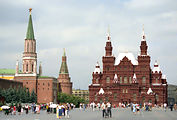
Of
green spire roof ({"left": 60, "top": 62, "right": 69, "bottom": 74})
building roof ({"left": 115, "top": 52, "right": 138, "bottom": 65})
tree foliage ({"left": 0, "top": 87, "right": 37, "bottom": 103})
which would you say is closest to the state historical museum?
building roof ({"left": 115, "top": 52, "right": 138, "bottom": 65})

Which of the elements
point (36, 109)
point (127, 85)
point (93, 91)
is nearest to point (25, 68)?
point (93, 91)

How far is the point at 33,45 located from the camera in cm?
13750

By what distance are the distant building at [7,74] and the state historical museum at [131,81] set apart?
50134 mm

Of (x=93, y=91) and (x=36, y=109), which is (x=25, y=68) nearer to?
(x=93, y=91)

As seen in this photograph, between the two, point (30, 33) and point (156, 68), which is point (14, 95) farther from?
point (156, 68)

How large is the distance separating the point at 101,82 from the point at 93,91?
3.79 metres

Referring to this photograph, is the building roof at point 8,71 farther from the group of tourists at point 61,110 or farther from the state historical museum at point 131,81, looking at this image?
the group of tourists at point 61,110

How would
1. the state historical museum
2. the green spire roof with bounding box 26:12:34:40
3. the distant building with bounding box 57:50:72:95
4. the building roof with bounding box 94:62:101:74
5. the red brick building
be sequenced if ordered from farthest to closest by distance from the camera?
the distant building with bounding box 57:50:72:95 < the red brick building < the green spire roof with bounding box 26:12:34:40 < the building roof with bounding box 94:62:101:74 < the state historical museum

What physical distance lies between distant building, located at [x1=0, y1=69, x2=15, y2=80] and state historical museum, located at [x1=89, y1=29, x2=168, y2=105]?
164 ft

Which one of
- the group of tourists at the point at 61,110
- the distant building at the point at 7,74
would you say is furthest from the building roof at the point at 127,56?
the group of tourists at the point at 61,110

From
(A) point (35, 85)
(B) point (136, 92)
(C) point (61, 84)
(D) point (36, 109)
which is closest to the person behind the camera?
(D) point (36, 109)

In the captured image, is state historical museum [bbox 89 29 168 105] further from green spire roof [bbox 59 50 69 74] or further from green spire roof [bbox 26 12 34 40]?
green spire roof [bbox 59 50 69 74]

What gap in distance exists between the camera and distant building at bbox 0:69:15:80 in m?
155

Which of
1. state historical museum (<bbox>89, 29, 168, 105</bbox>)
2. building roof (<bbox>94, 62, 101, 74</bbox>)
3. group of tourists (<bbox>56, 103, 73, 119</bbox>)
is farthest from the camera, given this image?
building roof (<bbox>94, 62, 101, 74</bbox>)
